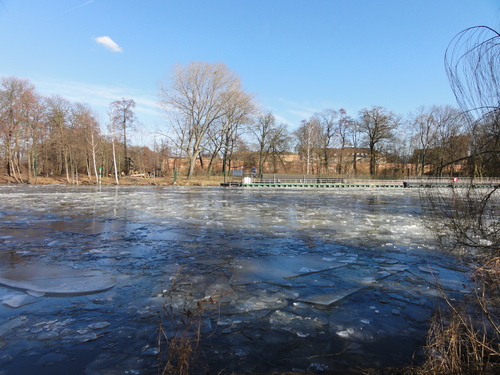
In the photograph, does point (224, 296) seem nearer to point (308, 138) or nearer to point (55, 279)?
point (55, 279)

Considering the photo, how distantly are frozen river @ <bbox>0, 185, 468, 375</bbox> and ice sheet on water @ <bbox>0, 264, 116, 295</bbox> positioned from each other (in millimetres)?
17

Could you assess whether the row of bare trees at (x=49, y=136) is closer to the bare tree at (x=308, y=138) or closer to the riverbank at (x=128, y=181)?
the riverbank at (x=128, y=181)

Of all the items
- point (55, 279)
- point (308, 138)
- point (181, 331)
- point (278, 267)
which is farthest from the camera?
point (308, 138)

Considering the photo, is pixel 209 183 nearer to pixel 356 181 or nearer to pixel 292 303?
pixel 356 181

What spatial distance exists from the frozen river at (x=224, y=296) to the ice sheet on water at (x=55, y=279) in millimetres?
17

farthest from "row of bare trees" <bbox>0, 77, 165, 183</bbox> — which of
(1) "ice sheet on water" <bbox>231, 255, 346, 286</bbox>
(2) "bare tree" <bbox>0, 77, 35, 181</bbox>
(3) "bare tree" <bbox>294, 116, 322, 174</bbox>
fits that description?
(1) "ice sheet on water" <bbox>231, 255, 346, 286</bbox>

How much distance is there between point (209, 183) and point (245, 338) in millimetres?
38008

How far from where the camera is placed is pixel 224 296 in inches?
174

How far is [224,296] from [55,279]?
2786mm

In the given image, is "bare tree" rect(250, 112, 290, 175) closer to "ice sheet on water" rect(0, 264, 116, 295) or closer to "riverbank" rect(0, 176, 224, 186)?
"riverbank" rect(0, 176, 224, 186)

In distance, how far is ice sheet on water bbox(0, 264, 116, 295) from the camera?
458cm

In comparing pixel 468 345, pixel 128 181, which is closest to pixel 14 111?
pixel 128 181

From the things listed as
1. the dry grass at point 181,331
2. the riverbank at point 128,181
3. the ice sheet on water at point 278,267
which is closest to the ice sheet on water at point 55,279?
the dry grass at point 181,331

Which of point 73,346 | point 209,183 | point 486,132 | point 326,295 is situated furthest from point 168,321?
point 209,183
